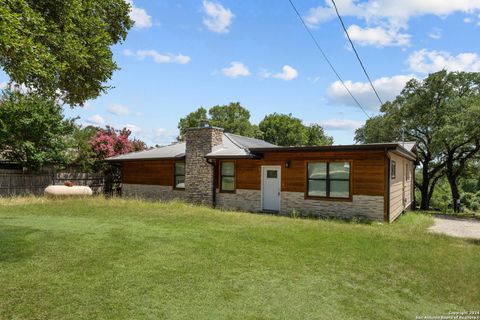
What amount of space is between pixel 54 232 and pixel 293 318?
671 centimetres

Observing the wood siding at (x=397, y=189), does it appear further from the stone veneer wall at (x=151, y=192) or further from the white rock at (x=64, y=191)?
the white rock at (x=64, y=191)

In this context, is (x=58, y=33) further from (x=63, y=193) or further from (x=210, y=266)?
(x=63, y=193)

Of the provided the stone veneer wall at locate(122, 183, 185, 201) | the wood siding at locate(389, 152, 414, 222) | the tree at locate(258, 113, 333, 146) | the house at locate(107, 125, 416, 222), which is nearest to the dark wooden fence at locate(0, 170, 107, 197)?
the stone veneer wall at locate(122, 183, 185, 201)

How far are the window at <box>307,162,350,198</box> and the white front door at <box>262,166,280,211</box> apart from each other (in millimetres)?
1419

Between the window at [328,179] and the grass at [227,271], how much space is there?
2529 millimetres

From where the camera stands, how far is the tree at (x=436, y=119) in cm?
1938

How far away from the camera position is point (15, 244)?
6.96m

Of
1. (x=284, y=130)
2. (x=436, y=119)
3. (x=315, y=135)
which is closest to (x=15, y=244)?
(x=436, y=119)

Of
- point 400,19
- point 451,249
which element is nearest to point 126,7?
point 400,19

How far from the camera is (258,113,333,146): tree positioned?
153ft

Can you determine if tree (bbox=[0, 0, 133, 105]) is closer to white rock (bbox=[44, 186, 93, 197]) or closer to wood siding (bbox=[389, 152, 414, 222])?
white rock (bbox=[44, 186, 93, 197])

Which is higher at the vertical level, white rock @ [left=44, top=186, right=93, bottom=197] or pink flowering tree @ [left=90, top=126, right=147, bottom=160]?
pink flowering tree @ [left=90, top=126, right=147, bottom=160]

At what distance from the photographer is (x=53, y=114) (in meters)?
16.8

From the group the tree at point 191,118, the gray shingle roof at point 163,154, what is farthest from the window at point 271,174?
the tree at point 191,118
